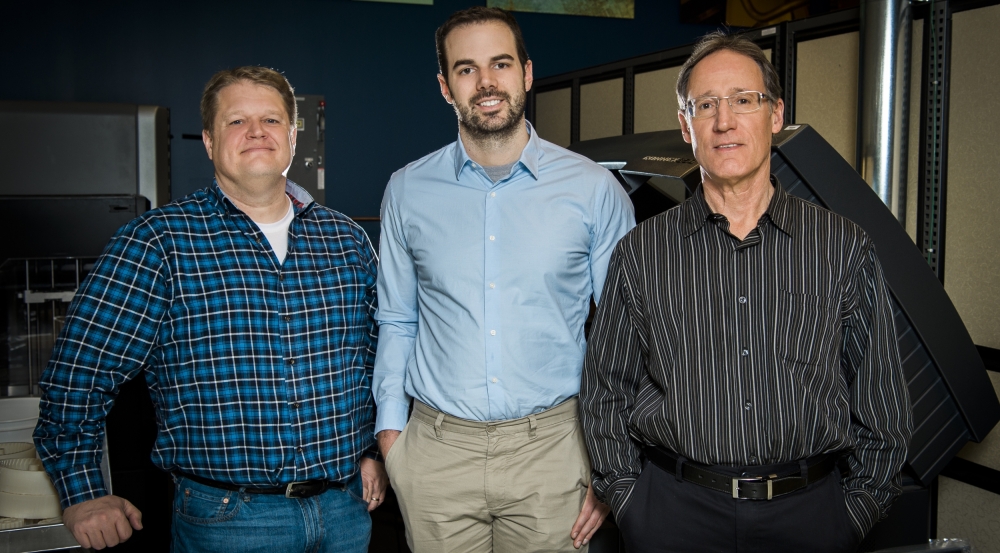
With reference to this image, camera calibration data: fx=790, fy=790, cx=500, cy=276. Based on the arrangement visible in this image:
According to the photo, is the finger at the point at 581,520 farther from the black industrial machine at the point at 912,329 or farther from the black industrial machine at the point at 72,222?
the black industrial machine at the point at 72,222

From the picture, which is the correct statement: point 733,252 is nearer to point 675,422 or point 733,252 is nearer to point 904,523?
point 675,422

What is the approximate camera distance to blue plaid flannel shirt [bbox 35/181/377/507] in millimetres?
1514

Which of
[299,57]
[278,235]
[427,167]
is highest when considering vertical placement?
[299,57]

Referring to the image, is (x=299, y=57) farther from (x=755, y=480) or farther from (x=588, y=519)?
(x=755, y=480)

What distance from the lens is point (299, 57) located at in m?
5.89

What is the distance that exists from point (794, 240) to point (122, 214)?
216cm

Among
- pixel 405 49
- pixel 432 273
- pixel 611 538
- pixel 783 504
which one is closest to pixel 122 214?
pixel 432 273

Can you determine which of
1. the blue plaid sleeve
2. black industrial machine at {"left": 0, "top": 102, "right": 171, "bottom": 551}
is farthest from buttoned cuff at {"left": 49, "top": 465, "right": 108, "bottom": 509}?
black industrial machine at {"left": 0, "top": 102, "right": 171, "bottom": 551}

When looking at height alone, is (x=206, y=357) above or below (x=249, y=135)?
below

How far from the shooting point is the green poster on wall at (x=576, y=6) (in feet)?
20.8

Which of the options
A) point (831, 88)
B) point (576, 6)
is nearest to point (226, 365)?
point (831, 88)

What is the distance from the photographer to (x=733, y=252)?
142 cm

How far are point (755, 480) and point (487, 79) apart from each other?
3.08ft

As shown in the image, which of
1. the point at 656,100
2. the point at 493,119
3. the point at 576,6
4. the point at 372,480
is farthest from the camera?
the point at 576,6
